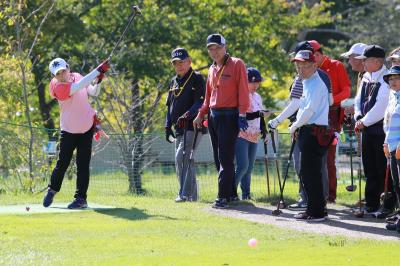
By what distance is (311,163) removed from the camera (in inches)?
407

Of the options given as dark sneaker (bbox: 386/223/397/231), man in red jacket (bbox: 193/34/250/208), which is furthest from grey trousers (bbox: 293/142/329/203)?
dark sneaker (bbox: 386/223/397/231)

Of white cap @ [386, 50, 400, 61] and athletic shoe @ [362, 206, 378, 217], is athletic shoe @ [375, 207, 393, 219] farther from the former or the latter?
white cap @ [386, 50, 400, 61]

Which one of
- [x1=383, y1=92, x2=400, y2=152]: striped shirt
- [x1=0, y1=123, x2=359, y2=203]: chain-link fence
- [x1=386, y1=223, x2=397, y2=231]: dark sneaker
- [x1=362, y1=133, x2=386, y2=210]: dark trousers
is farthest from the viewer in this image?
[x1=0, y1=123, x2=359, y2=203]: chain-link fence

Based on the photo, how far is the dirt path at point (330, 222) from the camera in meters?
9.64

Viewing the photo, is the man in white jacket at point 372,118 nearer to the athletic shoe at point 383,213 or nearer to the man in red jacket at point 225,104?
the athletic shoe at point 383,213

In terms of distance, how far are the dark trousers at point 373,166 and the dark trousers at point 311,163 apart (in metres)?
0.83

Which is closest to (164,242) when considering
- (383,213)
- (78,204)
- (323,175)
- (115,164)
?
(78,204)

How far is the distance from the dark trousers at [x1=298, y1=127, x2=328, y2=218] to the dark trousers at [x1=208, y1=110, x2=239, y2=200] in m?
1.39

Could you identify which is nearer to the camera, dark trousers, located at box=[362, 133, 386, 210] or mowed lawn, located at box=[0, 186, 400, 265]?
mowed lawn, located at box=[0, 186, 400, 265]

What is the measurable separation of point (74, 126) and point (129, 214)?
1.40m

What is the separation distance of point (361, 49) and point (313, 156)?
2068 mm

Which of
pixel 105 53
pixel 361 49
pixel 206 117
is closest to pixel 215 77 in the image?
pixel 206 117

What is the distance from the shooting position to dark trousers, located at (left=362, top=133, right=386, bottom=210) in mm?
10922

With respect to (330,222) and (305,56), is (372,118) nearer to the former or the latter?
(305,56)
